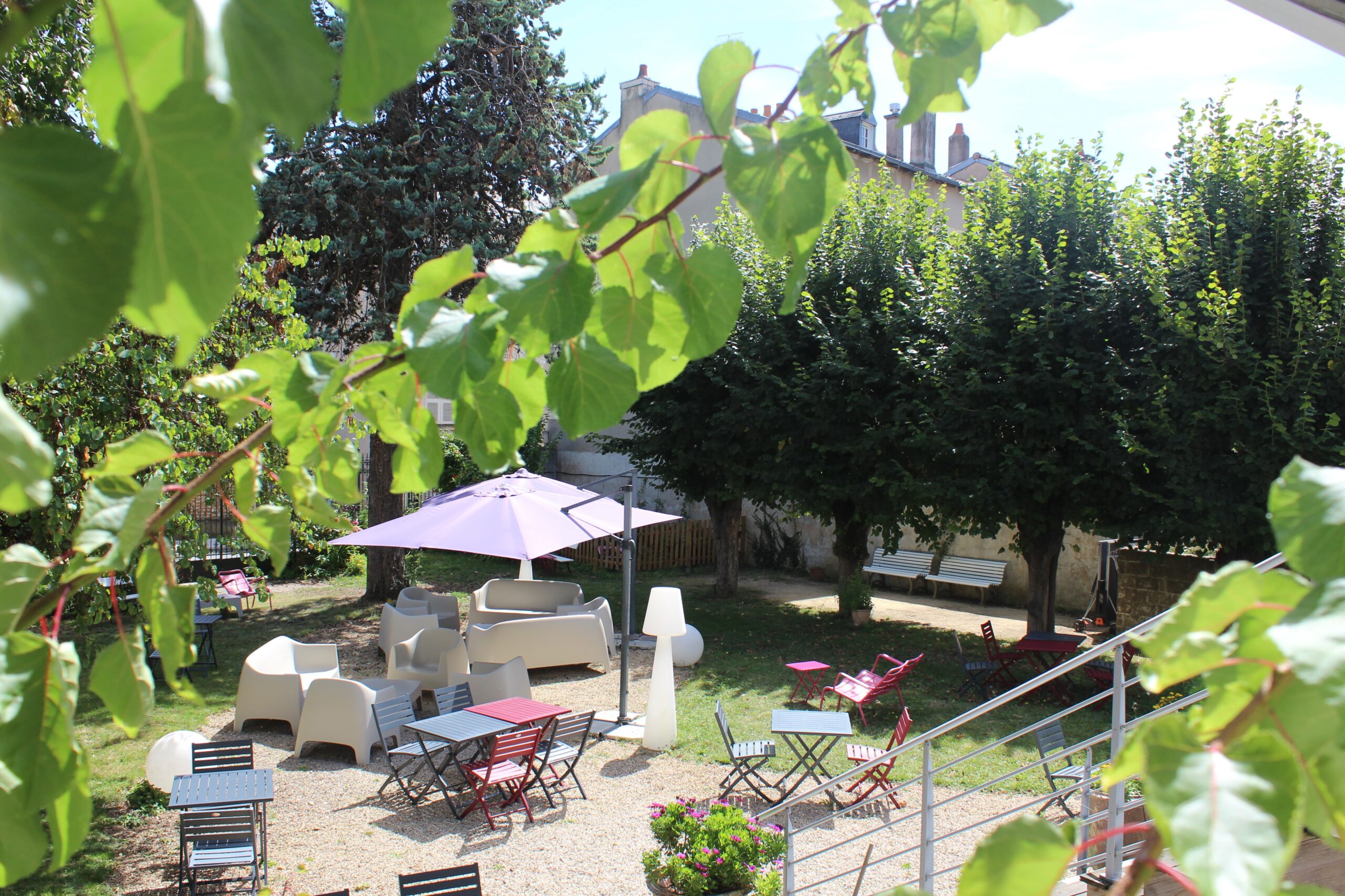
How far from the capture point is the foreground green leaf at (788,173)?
2.08ft

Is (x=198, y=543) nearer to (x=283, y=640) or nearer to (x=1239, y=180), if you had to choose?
(x=283, y=640)

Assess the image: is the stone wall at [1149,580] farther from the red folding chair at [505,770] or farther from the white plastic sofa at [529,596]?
the red folding chair at [505,770]

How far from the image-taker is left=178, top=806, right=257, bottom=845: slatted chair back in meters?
6.61

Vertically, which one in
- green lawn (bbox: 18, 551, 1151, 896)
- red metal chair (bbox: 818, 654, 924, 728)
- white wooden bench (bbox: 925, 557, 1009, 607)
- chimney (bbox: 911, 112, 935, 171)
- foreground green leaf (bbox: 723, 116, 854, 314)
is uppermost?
chimney (bbox: 911, 112, 935, 171)

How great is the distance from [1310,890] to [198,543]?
6846 mm

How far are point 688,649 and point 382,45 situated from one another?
41.3ft

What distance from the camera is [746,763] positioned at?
8.48m

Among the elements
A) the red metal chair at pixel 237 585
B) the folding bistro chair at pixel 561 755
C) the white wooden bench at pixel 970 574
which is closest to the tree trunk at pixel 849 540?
the white wooden bench at pixel 970 574

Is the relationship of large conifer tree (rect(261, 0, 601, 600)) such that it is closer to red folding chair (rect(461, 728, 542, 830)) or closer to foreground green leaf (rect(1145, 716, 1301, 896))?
red folding chair (rect(461, 728, 542, 830))

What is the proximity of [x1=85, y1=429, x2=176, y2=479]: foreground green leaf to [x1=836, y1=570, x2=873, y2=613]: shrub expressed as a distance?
15.2m

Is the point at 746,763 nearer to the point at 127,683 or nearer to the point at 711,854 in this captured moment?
the point at 711,854

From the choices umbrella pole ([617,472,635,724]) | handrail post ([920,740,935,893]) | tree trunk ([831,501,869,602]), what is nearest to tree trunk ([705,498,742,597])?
tree trunk ([831,501,869,602])

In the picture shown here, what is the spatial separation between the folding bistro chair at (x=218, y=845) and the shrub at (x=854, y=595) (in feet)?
34.2

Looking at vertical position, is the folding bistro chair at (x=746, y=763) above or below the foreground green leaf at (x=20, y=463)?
below
